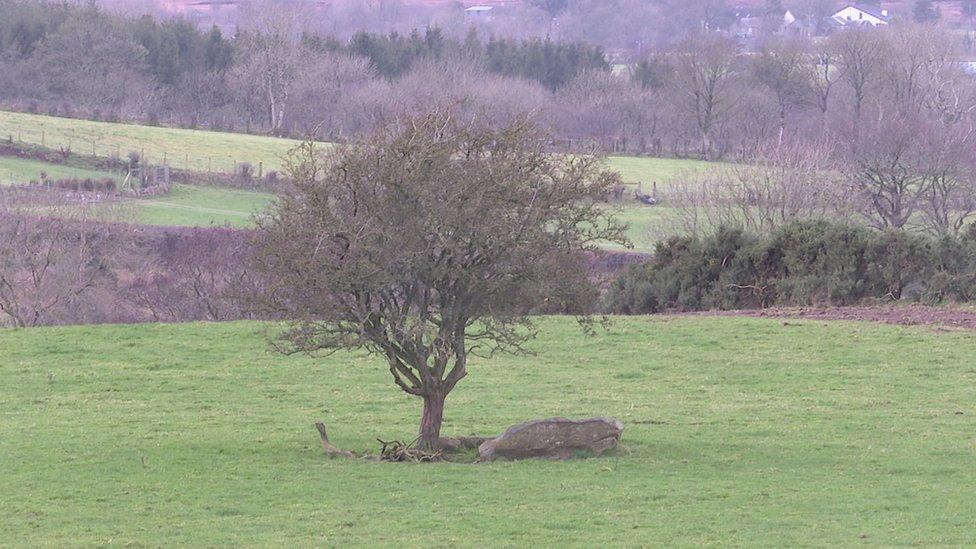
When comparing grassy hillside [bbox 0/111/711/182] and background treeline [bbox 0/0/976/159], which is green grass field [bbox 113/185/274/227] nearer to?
grassy hillside [bbox 0/111/711/182]

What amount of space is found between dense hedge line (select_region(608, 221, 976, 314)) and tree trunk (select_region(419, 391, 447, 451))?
66.5 feet

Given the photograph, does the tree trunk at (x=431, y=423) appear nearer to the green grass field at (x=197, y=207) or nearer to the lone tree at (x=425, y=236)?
the lone tree at (x=425, y=236)

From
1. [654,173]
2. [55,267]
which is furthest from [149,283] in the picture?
[654,173]

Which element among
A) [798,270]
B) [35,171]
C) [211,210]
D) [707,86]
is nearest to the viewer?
[798,270]

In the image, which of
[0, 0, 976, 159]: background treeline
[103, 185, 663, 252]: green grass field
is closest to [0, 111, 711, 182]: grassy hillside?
[103, 185, 663, 252]: green grass field

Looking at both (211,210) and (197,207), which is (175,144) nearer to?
(197,207)

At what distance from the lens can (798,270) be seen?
37812mm

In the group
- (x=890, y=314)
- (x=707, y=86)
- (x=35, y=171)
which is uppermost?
(x=707, y=86)

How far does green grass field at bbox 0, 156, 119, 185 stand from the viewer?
2842 inches

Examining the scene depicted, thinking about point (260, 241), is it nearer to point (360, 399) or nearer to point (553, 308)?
point (553, 308)

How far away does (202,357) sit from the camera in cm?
2916

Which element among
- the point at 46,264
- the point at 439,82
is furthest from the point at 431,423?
the point at 439,82

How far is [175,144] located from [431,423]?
74.1m

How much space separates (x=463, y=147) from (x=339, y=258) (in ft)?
7.67
